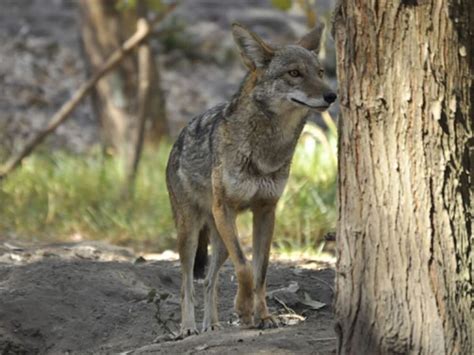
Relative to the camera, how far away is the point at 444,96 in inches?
180

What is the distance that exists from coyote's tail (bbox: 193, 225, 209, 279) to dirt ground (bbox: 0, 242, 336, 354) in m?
0.30

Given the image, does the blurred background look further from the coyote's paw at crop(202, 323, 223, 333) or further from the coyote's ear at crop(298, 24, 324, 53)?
the coyote's paw at crop(202, 323, 223, 333)


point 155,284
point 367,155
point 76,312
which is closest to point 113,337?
point 76,312

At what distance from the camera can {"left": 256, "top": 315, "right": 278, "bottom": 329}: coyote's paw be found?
20.2ft

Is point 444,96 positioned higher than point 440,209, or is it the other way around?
point 444,96

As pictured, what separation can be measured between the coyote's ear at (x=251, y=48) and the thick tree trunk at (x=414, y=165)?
179 centimetres

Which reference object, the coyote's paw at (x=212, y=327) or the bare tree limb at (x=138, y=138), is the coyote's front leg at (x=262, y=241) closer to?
the coyote's paw at (x=212, y=327)

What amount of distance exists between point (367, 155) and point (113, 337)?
2844mm

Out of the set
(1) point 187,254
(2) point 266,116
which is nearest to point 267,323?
(1) point 187,254

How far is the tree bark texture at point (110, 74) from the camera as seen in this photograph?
13.8 meters

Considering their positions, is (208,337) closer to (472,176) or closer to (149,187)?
(472,176)

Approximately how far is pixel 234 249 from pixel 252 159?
1.96 ft

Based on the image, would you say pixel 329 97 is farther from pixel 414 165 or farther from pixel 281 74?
pixel 414 165

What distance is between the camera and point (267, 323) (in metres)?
6.17
